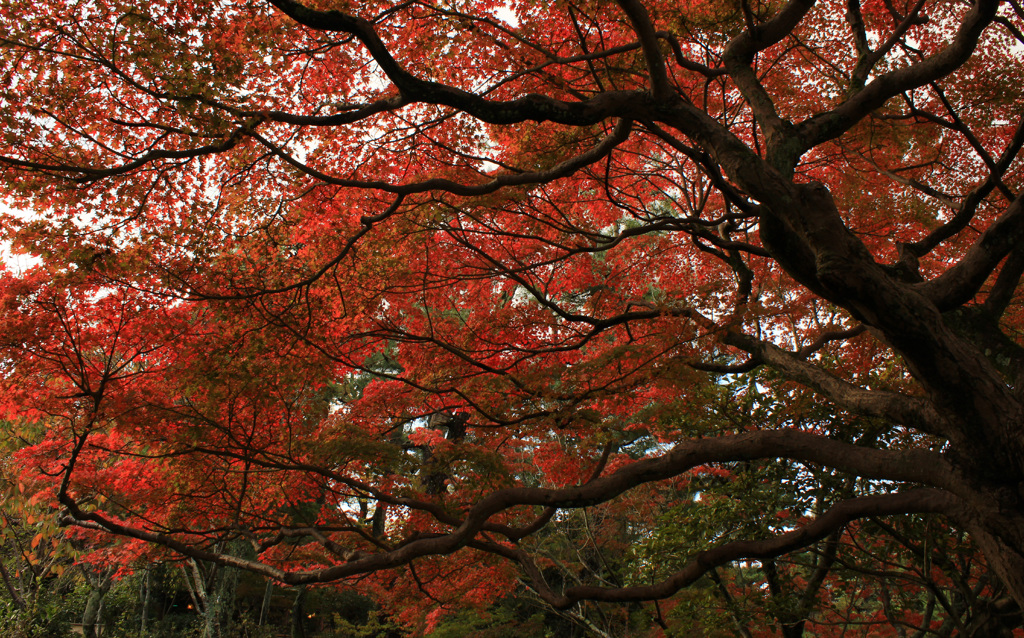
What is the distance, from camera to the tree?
349 cm

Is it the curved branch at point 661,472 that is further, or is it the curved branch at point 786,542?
the curved branch at point 661,472

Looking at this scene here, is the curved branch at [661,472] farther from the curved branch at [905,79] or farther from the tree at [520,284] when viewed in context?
the curved branch at [905,79]

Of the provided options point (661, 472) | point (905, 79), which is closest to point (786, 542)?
point (661, 472)

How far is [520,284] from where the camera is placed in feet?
19.2

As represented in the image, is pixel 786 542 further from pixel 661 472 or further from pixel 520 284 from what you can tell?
pixel 520 284

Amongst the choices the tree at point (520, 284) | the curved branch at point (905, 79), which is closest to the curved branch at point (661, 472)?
the tree at point (520, 284)

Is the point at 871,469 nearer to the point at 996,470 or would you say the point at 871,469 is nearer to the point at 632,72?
the point at 996,470

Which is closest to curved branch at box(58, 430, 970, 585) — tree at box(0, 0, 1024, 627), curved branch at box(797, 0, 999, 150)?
tree at box(0, 0, 1024, 627)

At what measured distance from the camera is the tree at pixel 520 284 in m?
3.49

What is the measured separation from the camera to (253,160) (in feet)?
15.0

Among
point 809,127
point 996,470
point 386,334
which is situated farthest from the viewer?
point 386,334

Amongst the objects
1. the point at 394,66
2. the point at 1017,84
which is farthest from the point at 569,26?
the point at 1017,84

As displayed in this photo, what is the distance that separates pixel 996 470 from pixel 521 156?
14.2 feet

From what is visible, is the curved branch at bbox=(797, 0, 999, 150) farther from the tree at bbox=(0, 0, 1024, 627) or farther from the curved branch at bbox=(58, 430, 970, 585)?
the curved branch at bbox=(58, 430, 970, 585)
